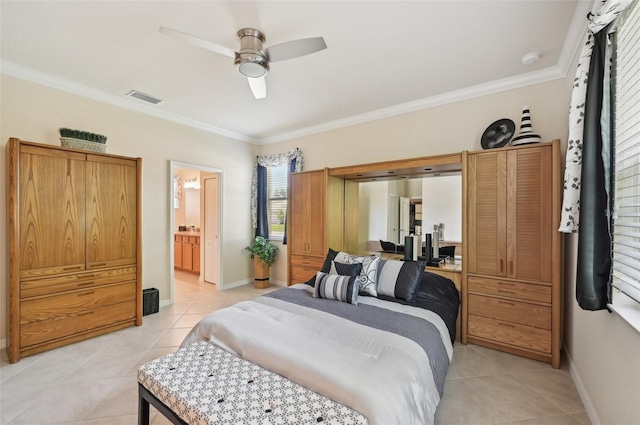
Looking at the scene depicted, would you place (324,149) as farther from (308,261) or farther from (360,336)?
(360,336)

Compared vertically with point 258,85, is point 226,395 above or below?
below

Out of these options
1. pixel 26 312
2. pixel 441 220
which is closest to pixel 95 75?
pixel 26 312

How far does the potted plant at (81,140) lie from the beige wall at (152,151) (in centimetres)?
34

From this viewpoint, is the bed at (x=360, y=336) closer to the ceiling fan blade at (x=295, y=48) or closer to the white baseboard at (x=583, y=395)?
the white baseboard at (x=583, y=395)

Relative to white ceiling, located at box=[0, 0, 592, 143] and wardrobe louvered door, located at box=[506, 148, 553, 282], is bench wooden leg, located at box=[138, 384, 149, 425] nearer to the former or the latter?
white ceiling, located at box=[0, 0, 592, 143]

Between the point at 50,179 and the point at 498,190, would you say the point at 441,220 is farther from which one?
the point at 50,179

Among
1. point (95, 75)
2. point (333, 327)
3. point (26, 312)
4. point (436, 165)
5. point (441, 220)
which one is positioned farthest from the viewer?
point (441, 220)

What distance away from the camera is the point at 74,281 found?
2.92 metres

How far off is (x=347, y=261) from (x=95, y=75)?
333 cm

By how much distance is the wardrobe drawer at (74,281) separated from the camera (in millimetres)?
2652

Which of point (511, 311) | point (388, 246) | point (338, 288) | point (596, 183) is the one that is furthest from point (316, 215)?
point (596, 183)

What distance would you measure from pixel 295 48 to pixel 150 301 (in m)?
3.64

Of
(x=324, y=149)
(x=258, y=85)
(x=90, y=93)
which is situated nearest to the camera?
(x=258, y=85)

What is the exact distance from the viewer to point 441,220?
346 centimetres
